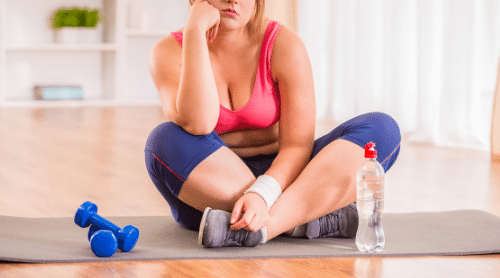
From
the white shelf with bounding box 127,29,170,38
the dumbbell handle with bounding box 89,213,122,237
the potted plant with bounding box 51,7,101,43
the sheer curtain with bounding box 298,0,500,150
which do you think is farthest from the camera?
the white shelf with bounding box 127,29,170,38

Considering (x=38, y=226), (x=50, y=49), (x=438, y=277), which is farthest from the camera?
(x=50, y=49)

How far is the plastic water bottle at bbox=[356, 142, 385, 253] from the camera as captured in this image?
1318mm

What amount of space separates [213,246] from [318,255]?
207 millimetres

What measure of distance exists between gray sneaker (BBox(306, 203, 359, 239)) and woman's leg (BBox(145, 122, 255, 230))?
0.17m

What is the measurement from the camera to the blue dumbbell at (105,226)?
129cm

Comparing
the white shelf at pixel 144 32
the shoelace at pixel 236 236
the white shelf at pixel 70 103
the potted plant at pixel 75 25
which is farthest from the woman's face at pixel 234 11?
the white shelf at pixel 144 32

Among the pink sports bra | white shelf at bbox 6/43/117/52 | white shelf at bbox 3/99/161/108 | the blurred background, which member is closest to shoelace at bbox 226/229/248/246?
the pink sports bra

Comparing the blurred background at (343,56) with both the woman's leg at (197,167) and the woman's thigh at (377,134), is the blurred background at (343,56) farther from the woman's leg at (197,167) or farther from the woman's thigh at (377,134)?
the woman's leg at (197,167)

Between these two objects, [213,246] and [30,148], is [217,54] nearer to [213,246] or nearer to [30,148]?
[213,246]

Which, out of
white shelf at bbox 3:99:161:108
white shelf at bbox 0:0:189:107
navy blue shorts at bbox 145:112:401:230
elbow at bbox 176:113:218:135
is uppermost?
elbow at bbox 176:113:218:135

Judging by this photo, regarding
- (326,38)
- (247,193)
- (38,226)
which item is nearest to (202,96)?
(247,193)

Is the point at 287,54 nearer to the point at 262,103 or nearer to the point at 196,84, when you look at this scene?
the point at 262,103

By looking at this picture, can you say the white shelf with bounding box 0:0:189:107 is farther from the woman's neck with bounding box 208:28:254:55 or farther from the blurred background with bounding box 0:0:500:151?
the woman's neck with bounding box 208:28:254:55

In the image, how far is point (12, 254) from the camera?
49.4 inches
